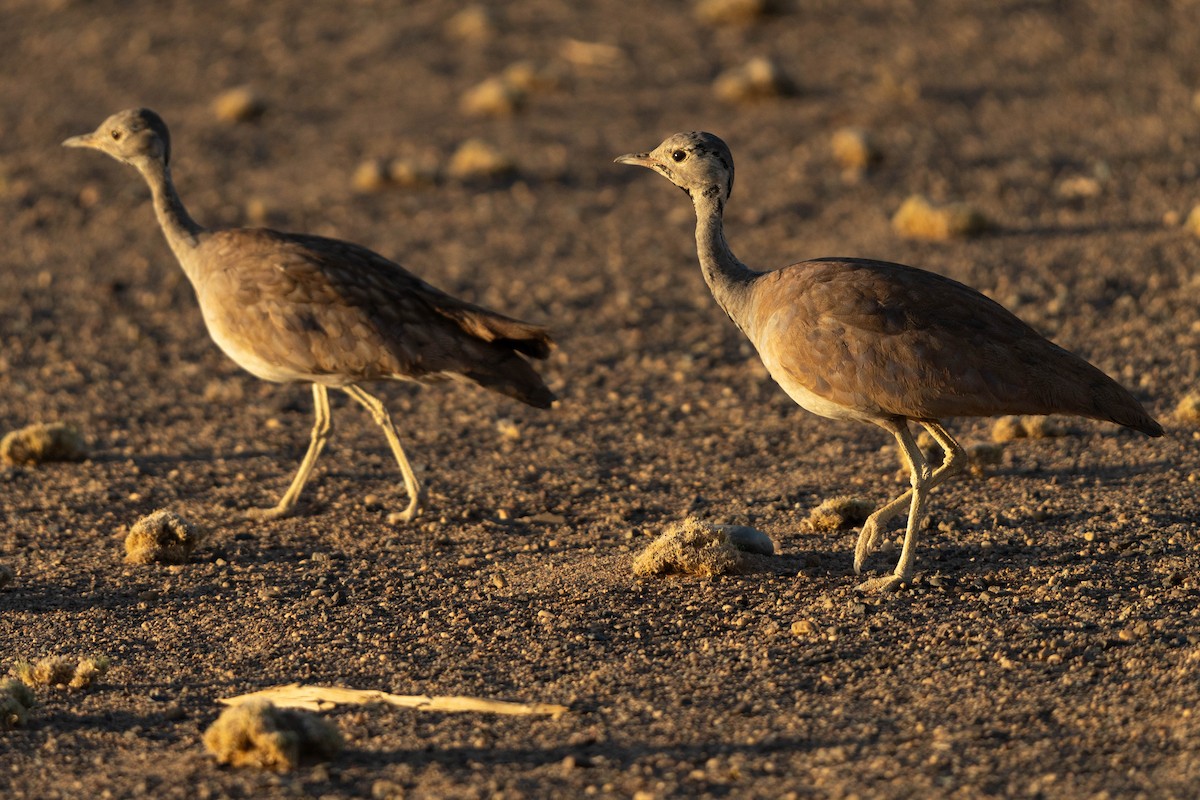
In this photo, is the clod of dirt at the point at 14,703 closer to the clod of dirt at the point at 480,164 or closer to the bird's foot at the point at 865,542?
the bird's foot at the point at 865,542

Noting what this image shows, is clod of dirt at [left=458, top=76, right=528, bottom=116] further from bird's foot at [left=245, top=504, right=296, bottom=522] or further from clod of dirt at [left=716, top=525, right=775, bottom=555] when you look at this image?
clod of dirt at [left=716, top=525, right=775, bottom=555]

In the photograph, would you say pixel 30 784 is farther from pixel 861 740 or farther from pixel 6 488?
pixel 6 488

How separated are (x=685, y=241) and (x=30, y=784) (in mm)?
9552

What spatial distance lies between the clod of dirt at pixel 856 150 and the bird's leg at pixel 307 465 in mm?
7982

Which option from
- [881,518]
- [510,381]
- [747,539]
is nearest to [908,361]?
[881,518]

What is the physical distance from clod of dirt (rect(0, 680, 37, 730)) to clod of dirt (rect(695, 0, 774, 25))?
15.2 meters

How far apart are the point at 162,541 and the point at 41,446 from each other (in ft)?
6.96

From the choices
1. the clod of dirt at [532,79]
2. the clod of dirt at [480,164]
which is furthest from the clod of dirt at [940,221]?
the clod of dirt at [532,79]

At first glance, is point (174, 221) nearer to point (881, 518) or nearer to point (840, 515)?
point (840, 515)

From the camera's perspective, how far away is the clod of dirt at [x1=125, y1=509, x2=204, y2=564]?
26.3ft

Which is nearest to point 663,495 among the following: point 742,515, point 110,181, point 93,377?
point 742,515

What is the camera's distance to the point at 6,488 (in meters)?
9.41

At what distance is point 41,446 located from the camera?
9.69 metres

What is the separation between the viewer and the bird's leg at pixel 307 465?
8828mm
